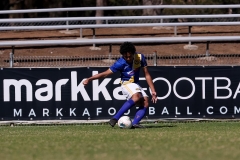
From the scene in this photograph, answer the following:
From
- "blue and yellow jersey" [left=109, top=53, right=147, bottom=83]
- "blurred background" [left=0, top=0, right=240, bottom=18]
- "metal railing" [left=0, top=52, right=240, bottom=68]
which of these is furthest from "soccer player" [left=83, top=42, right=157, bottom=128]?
"blurred background" [left=0, top=0, right=240, bottom=18]

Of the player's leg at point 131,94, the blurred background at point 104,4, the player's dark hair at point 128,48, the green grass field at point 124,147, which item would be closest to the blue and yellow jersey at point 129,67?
the player's leg at point 131,94

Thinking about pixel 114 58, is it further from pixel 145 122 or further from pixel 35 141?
pixel 35 141

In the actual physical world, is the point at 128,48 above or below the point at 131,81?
above

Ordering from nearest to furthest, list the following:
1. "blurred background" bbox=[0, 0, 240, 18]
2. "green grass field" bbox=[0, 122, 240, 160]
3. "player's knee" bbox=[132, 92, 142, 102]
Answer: "green grass field" bbox=[0, 122, 240, 160] → "player's knee" bbox=[132, 92, 142, 102] → "blurred background" bbox=[0, 0, 240, 18]

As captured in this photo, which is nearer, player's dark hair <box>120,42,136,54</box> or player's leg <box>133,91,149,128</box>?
player's dark hair <box>120,42,136,54</box>

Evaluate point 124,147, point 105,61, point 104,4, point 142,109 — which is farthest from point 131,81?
point 104,4

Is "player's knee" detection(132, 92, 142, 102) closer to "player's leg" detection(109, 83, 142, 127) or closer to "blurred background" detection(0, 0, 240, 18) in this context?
"player's leg" detection(109, 83, 142, 127)

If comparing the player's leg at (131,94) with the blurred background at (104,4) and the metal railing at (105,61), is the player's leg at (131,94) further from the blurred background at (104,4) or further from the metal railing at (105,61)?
the blurred background at (104,4)

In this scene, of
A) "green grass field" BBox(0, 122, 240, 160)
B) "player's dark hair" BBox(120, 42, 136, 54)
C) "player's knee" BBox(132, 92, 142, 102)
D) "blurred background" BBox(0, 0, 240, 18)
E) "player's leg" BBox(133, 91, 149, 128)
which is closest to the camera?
"green grass field" BBox(0, 122, 240, 160)

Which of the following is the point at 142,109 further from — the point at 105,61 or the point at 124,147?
the point at 105,61

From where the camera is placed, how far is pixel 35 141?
11156 millimetres

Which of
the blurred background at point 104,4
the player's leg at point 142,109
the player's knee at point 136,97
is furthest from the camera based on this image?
the blurred background at point 104,4

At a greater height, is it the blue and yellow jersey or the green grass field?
the blue and yellow jersey

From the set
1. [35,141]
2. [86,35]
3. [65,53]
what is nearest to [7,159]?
[35,141]
